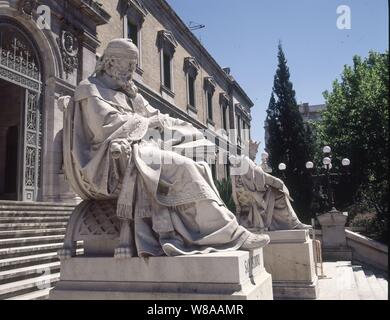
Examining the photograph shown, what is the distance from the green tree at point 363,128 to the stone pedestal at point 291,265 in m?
11.5

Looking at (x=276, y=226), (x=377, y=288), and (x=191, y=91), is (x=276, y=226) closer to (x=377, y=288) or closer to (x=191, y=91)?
(x=377, y=288)

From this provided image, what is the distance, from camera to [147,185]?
282cm

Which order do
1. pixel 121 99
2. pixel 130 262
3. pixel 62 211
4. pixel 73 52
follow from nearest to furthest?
pixel 130 262 < pixel 121 99 < pixel 62 211 < pixel 73 52

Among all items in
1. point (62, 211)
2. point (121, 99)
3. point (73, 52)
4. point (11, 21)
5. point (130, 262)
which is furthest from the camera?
point (73, 52)

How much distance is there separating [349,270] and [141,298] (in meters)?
8.05

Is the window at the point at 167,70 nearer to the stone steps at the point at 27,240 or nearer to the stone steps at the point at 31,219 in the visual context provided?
the stone steps at the point at 31,219

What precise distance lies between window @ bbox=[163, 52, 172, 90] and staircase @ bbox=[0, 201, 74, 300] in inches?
557

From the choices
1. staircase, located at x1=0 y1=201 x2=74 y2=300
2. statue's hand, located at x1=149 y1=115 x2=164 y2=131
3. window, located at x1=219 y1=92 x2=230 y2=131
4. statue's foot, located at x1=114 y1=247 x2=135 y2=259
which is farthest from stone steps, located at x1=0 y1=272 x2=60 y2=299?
window, located at x1=219 y1=92 x2=230 y2=131

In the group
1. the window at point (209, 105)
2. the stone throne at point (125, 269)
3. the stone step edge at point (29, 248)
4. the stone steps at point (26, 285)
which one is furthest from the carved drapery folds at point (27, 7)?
the window at point (209, 105)

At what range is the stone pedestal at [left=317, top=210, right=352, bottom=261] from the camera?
12.1m

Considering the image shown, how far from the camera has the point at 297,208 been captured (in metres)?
22.6

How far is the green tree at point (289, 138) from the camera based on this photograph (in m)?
23.5

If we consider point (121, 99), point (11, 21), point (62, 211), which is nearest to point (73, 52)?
point (11, 21)
